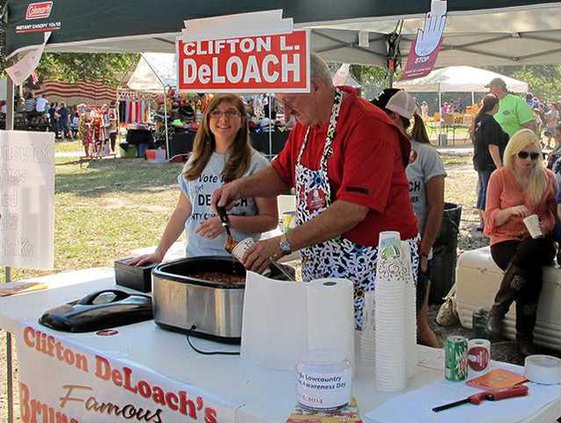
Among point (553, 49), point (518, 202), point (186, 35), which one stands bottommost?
point (518, 202)

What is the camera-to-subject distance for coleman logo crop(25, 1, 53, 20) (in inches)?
108

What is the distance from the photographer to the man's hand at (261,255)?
1.93 metres

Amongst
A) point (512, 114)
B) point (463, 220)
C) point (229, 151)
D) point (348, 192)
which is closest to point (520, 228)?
point (229, 151)

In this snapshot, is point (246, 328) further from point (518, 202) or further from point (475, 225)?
point (475, 225)

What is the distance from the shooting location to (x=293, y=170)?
2.43m

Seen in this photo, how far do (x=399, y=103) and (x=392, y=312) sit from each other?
Answer: 2131mm

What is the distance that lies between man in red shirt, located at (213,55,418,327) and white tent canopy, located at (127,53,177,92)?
36.8 feet

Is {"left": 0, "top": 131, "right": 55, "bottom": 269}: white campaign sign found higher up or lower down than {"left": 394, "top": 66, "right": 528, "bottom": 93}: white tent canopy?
lower down

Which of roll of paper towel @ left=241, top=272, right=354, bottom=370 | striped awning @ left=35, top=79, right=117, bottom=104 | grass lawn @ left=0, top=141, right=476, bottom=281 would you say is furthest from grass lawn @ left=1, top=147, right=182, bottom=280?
striped awning @ left=35, top=79, right=117, bottom=104

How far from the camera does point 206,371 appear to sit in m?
1.79

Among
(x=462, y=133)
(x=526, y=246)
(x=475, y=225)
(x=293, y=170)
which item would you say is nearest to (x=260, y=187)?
(x=293, y=170)

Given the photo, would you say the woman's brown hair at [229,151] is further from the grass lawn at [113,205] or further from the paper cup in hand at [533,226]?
the grass lawn at [113,205]

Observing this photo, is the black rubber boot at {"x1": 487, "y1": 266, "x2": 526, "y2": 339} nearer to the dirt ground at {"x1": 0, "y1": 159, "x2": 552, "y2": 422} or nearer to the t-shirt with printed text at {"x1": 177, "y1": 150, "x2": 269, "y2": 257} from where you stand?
the dirt ground at {"x1": 0, "y1": 159, "x2": 552, "y2": 422}

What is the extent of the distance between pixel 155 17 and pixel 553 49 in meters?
4.20
